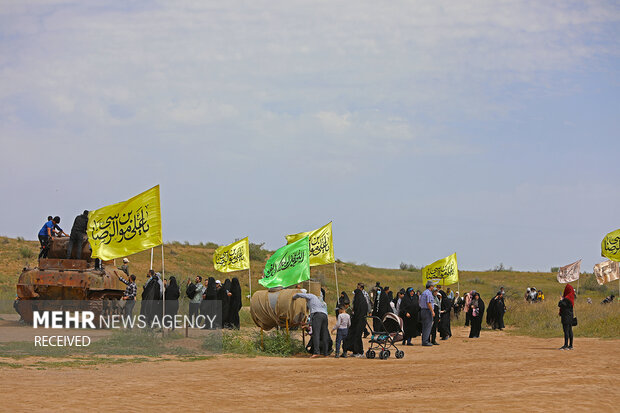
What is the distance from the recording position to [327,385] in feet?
44.0

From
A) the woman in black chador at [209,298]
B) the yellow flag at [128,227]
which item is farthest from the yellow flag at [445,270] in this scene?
the yellow flag at [128,227]

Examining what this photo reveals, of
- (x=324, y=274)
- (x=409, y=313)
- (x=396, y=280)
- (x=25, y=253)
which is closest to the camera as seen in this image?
(x=409, y=313)

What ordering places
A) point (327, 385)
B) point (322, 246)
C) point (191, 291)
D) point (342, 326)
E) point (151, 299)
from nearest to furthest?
point (327, 385) < point (342, 326) < point (151, 299) < point (191, 291) < point (322, 246)

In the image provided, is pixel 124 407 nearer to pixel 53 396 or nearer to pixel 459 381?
pixel 53 396

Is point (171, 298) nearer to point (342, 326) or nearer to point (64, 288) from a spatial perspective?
point (64, 288)

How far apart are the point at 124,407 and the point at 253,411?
5.69 ft

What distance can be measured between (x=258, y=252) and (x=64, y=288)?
40184 millimetres

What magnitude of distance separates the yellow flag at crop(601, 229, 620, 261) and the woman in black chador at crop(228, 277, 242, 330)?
74.6 feet

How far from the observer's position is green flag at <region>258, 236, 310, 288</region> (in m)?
19.2

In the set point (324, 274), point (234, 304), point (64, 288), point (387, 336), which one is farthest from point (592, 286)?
point (64, 288)

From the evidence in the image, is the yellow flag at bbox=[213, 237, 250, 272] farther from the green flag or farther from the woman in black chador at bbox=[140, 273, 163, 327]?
the green flag

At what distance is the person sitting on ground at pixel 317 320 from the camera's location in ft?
59.6

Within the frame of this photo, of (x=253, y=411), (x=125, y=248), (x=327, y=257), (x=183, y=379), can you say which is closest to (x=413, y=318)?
(x=327, y=257)

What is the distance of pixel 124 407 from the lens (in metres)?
10.5
